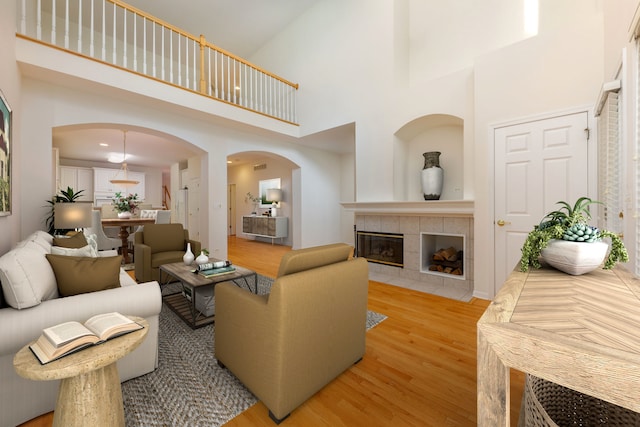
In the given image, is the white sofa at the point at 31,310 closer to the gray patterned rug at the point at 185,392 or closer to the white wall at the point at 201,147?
the gray patterned rug at the point at 185,392

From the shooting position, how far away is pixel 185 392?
1.62 m

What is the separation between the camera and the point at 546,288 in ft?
3.21

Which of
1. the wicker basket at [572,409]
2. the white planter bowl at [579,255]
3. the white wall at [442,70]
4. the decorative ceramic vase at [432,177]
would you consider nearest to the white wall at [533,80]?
the white wall at [442,70]

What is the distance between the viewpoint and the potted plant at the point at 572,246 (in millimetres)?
1096

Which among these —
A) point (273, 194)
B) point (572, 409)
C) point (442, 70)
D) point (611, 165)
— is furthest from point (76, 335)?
point (273, 194)

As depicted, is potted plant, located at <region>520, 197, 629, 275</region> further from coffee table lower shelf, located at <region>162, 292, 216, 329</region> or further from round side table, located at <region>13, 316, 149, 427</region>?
coffee table lower shelf, located at <region>162, 292, 216, 329</region>

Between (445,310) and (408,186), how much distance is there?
7.32ft

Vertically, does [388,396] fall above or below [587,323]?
below

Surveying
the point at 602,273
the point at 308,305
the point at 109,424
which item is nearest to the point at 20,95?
the point at 109,424

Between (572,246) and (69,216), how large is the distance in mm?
4458

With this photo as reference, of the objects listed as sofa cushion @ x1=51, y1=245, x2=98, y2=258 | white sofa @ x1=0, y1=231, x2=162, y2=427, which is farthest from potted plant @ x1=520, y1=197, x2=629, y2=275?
sofa cushion @ x1=51, y1=245, x2=98, y2=258

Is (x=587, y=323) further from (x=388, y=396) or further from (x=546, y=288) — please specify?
(x=388, y=396)

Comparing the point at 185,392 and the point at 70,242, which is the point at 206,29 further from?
the point at 185,392

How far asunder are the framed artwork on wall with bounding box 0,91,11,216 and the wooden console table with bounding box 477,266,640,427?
3389 millimetres
